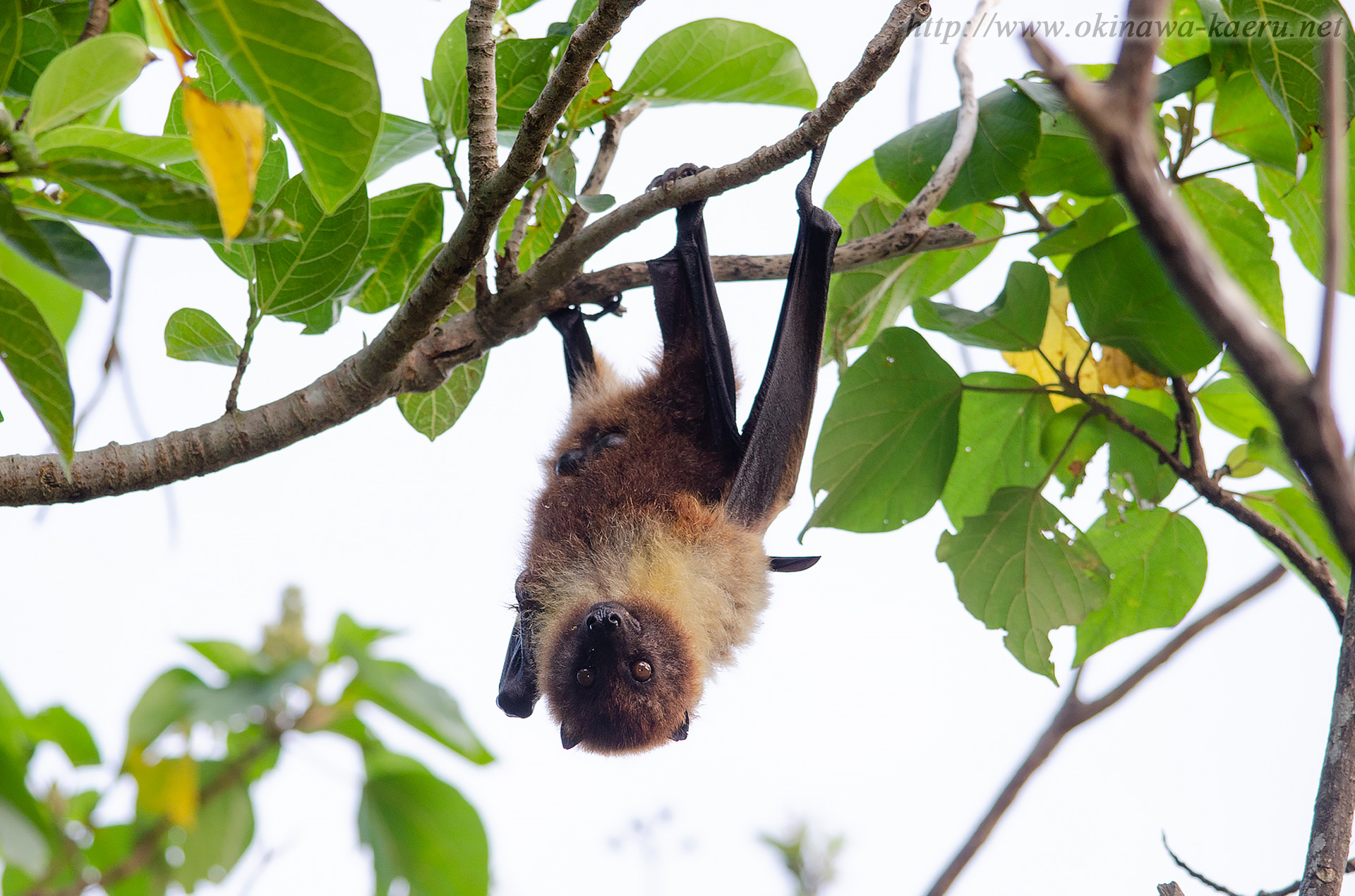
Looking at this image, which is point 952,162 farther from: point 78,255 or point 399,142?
point 78,255

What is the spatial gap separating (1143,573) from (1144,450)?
1.53 ft

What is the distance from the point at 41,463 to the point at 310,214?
0.87 meters

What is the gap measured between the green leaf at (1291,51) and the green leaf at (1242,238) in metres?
0.51

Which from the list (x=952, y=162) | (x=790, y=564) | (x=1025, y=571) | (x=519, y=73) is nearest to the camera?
(x=519, y=73)

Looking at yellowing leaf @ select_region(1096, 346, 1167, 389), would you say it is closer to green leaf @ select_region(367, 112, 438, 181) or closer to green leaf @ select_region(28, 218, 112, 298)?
green leaf @ select_region(367, 112, 438, 181)

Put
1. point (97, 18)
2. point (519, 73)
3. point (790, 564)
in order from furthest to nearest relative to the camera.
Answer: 1. point (790, 564)
2. point (519, 73)
3. point (97, 18)

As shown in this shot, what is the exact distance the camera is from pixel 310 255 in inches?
106

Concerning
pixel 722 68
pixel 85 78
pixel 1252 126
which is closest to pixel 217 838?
pixel 85 78

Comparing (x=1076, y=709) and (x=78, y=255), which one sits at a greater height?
(x=1076, y=709)

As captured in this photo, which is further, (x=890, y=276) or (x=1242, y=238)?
(x=890, y=276)

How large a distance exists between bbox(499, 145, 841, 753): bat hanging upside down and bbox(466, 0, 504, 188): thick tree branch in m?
1.49

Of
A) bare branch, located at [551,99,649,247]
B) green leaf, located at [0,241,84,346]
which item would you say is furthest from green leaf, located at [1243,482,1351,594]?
green leaf, located at [0,241,84,346]

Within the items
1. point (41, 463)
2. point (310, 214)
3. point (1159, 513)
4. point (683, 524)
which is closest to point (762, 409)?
point (683, 524)

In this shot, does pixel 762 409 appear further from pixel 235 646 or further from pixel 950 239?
pixel 235 646
